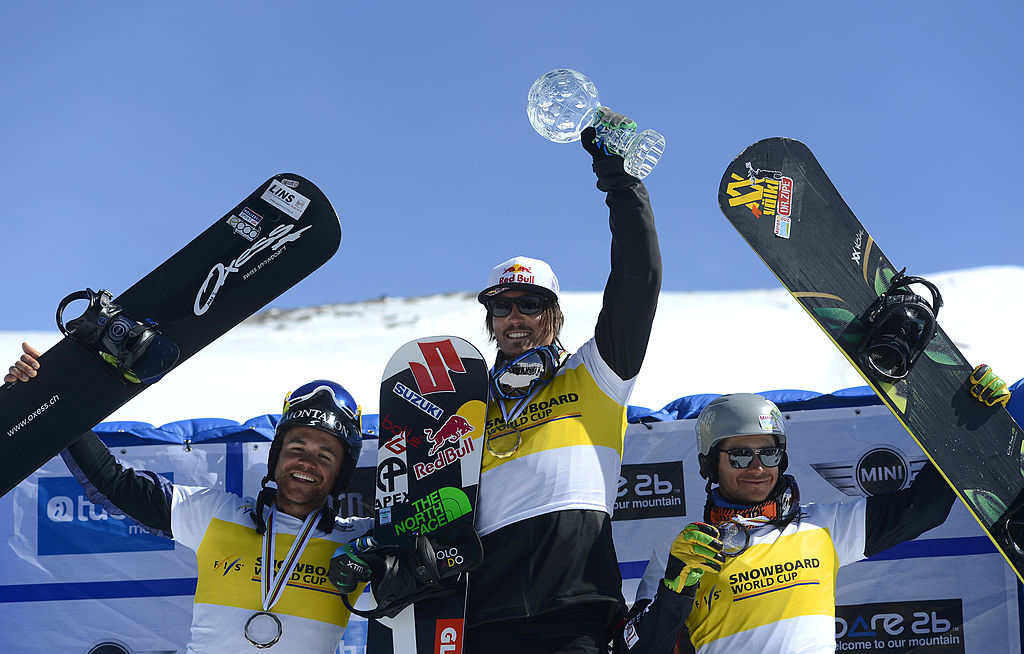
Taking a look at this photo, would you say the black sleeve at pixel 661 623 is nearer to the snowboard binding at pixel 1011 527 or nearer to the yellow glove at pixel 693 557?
the yellow glove at pixel 693 557

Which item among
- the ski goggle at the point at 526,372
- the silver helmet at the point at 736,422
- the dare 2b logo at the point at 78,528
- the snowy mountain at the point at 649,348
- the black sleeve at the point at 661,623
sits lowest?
the black sleeve at the point at 661,623

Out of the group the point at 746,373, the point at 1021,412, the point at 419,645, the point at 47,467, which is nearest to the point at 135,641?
the point at 47,467

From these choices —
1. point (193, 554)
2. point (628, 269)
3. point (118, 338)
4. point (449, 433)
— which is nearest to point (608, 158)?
point (628, 269)

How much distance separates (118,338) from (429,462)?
117 centimetres

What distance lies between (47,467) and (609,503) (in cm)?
268

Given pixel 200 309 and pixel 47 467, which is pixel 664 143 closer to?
pixel 200 309

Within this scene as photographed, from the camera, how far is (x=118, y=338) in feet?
10.3

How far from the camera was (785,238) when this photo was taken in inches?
122

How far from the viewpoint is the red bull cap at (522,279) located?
114 inches

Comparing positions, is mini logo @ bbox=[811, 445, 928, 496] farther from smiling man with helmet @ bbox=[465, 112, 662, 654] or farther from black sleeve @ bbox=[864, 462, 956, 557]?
smiling man with helmet @ bbox=[465, 112, 662, 654]

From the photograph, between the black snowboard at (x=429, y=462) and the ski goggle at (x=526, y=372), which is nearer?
the black snowboard at (x=429, y=462)

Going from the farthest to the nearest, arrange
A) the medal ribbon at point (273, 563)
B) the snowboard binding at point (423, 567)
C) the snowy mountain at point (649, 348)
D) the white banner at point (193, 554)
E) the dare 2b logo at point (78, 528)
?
the snowy mountain at point (649, 348) → the dare 2b logo at point (78, 528) → the white banner at point (193, 554) → the medal ribbon at point (273, 563) → the snowboard binding at point (423, 567)

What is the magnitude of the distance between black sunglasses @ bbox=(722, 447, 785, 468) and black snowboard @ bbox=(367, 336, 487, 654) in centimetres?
80

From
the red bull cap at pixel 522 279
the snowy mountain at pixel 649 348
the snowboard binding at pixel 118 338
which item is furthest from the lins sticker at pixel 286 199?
the snowy mountain at pixel 649 348
